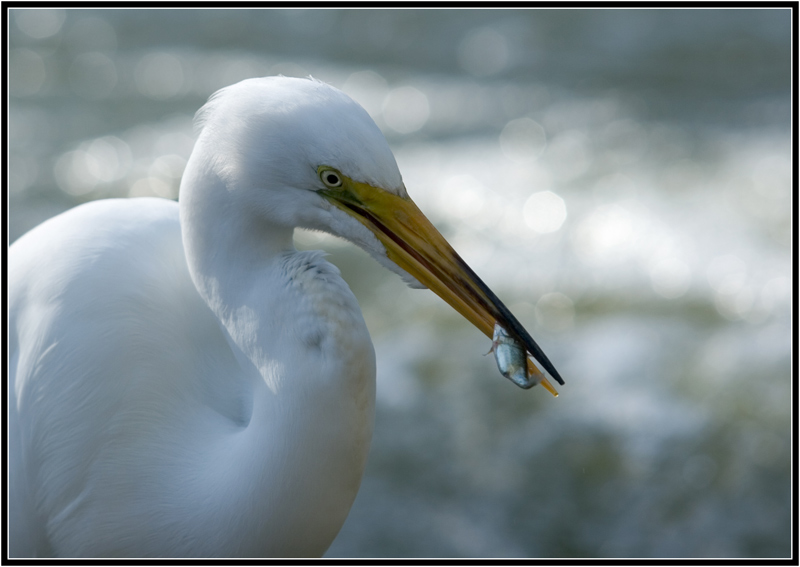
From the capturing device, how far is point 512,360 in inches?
55.6

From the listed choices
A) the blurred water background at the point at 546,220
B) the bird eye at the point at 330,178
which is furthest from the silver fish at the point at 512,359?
the blurred water background at the point at 546,220

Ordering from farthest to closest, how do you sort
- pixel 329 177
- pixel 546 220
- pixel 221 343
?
pixel 546 220 < pixel 221 343 < pixel 329 177

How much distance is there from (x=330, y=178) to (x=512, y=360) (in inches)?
18.2

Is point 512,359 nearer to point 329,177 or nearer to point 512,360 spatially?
point 512,360

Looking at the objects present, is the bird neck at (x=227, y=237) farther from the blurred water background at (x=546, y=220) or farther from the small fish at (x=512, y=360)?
the blurred water background at (x=546, y=220)

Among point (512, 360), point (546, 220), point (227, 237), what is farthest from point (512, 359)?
point (546, 220)

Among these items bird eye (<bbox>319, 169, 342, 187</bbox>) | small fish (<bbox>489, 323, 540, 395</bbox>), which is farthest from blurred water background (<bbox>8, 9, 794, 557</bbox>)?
bird eye (<bbox>319, 169, 342, 187</bbox>)

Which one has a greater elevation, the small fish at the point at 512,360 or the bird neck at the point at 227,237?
the bird neck at the point at 227,237

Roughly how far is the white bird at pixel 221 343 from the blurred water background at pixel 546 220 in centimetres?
131

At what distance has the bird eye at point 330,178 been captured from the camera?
53.5 inches

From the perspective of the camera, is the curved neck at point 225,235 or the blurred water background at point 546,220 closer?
the curved neck at point 225,235

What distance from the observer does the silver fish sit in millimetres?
1405

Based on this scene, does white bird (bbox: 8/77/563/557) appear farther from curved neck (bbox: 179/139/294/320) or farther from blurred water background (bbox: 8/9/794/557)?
blurred water background (bbox: 8/9/794/557)

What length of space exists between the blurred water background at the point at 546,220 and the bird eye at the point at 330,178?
1.81 meters
